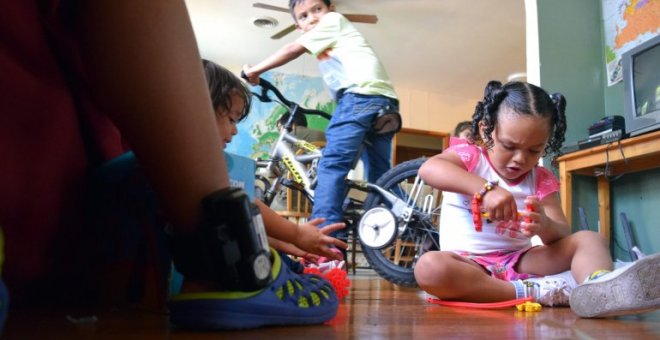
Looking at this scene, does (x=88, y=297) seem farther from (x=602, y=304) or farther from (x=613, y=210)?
(x=613, y=210)

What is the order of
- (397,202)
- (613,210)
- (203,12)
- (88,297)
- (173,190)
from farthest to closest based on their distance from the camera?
(203,12) → (613,210) → (397,202) → (88,297) → (173,190)

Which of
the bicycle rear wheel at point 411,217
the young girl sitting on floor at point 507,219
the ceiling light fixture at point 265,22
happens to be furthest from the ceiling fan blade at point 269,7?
the young girl sitting on floor at point 507,219

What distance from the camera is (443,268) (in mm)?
1012

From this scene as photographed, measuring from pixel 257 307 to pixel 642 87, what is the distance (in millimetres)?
1859

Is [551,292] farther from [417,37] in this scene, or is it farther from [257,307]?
[417,37]

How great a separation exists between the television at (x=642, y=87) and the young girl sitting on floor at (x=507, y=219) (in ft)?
2.36

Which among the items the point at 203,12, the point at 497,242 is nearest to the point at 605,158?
the point at 497,242

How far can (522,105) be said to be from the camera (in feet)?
3.75

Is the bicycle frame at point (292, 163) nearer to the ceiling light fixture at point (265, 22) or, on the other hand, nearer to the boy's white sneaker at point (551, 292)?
the boy's white sneaker at point (551, 292)

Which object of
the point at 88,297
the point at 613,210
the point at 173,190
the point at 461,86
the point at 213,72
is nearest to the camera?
the point at 173,190

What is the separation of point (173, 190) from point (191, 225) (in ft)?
0.14

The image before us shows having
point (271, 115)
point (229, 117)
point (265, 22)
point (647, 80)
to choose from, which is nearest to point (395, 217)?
point (229, 117)

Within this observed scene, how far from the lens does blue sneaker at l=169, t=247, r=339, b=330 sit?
0.53 m

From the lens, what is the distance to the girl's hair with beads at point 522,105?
3.73ft
